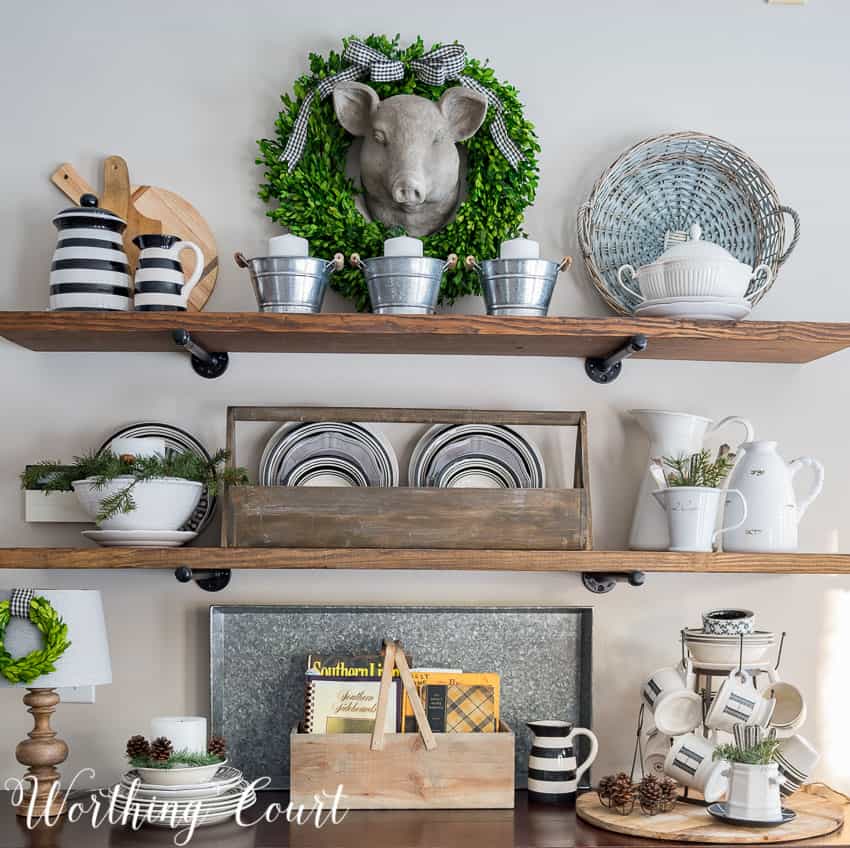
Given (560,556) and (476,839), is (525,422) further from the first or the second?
(476,839)

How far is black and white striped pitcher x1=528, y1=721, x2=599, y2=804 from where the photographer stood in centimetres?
189

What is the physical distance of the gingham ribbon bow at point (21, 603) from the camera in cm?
179

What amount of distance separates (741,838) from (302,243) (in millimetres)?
1164

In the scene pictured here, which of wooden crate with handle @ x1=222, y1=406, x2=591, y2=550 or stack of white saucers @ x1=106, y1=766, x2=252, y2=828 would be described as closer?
stack of white saucers @ x1=106, y1=766, x2=252, y2=828

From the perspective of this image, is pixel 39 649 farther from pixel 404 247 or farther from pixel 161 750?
pixel 404 247

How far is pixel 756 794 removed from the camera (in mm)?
1715

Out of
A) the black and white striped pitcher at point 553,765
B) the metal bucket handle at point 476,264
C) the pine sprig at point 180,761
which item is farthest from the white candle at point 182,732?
the metal bucket handle at point 476,264

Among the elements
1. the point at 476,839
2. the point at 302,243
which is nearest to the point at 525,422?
the point at 302,243

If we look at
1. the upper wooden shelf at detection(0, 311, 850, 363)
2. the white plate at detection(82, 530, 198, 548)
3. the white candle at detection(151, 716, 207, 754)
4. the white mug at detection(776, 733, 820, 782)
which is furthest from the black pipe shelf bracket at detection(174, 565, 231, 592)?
the white mug at detection(776, 733, 820, 782)

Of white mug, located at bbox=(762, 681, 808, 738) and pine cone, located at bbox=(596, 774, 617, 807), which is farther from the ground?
Answer: white mug, located at bbox=(762, 681, 808, 738)

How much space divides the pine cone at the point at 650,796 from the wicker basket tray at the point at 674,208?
2.71 feet

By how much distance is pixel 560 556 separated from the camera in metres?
1.86

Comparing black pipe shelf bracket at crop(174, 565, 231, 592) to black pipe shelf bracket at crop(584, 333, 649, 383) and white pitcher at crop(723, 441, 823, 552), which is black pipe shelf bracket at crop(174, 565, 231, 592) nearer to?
black pipe shelf bracket at crop(584, 333, 649, 383)

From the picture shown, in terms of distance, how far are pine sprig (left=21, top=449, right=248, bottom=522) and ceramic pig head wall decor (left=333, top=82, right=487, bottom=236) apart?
548 mm
